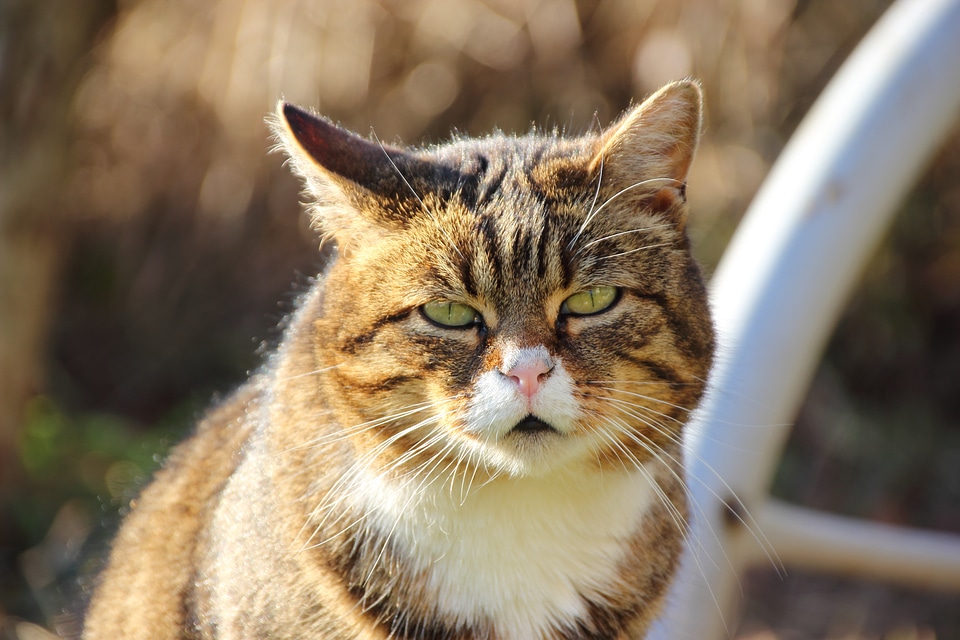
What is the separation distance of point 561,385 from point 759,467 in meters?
0.87

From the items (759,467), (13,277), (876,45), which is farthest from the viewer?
(13,277)

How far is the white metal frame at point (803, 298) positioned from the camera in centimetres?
239

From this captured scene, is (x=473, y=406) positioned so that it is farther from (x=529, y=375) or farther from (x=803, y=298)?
(x=803, y=298)


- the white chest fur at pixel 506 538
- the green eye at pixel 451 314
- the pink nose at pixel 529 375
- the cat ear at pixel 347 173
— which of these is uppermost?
the cat ear at pixel 347 173

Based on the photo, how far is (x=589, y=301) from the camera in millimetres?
1913

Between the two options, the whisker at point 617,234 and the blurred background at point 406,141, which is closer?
the whisker at point 617,234

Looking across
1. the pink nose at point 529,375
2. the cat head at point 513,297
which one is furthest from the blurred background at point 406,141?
the pink nose at point 529,375

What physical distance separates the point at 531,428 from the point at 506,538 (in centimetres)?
29

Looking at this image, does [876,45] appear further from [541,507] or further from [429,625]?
[429,625]

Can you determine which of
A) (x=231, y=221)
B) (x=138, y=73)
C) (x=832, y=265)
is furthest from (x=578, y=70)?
(x=832, y=265)

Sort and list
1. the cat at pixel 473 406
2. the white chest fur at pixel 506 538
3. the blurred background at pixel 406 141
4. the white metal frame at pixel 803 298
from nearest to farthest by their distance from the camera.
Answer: the cat at pixel 473 406, the white chest fur at pixel 506 538, the white metal frame at pixel 803 298, the blurred background at pixel 406 141

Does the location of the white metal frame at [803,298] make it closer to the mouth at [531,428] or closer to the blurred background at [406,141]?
the mouth at [531,428]

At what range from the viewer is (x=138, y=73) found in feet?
18.7

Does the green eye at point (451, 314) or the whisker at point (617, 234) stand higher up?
the whisker at point (617, 234)
